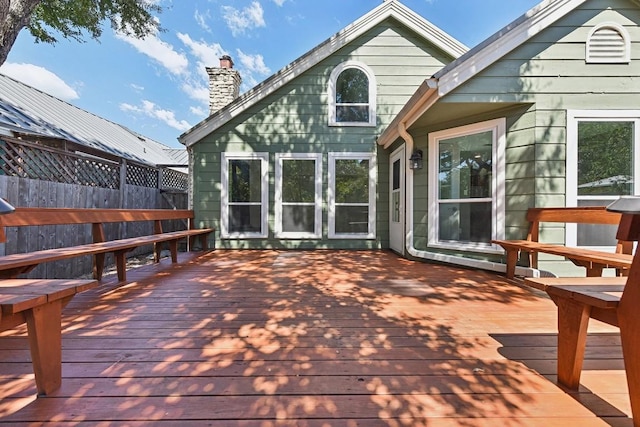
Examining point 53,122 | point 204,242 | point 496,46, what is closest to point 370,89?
point 496,46

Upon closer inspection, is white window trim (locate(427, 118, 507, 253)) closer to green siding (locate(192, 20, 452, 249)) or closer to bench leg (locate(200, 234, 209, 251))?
green siding (locate(192, 20, 452, 249))

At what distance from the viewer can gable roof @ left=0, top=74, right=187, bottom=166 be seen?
594 centimetres

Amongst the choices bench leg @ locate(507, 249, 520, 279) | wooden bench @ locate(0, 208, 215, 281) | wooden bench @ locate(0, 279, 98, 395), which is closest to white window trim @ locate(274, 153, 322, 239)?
wooden bench @ locate(0, 208, 215, 281)

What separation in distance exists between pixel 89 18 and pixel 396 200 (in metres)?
8.44

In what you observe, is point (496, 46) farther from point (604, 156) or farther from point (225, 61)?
point (225, 61)

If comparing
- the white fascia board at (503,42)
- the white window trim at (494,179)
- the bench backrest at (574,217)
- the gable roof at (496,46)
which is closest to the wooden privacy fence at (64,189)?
the gable roof at (496,46)

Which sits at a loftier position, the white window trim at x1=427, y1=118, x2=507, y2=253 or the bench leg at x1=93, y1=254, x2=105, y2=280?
the white window trim at x1=427, y1=118, x2=507, y2=253

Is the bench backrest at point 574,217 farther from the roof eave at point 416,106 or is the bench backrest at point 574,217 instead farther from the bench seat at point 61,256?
the bench seat at point 61,256

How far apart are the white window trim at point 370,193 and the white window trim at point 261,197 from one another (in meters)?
1.38

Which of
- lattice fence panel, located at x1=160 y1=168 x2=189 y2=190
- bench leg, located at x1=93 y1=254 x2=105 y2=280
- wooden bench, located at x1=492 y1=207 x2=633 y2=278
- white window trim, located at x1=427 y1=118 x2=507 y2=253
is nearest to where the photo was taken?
wooden bench, located at x1=492 y1=207 x2=633 y2=278

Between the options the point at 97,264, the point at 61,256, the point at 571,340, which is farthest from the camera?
the point at 97,264

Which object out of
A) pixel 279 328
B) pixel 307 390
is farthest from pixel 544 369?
pixel 279 328

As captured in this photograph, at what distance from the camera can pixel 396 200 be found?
586 cm

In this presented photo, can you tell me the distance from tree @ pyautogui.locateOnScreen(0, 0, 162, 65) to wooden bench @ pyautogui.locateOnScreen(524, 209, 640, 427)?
954 centimetres
